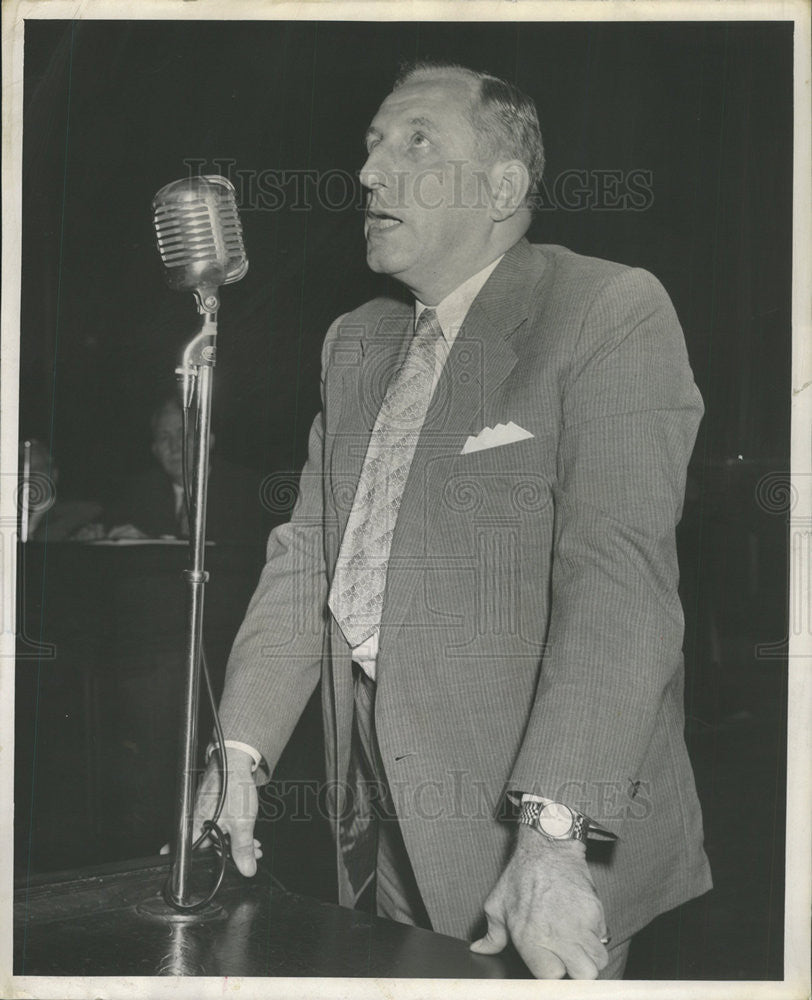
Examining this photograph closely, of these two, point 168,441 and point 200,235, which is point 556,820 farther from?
point 168,441

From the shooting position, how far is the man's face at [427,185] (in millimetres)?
1685

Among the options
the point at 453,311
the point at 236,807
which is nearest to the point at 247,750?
the point at 236,807

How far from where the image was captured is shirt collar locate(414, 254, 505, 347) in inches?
67.1

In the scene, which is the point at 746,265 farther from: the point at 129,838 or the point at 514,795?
the point at 129,838

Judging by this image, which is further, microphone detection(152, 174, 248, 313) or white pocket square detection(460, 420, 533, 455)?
white pocket square detection(460, 420, 533, 455)

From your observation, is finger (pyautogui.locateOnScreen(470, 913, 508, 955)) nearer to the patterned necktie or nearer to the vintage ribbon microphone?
the vintage ribbon microphone

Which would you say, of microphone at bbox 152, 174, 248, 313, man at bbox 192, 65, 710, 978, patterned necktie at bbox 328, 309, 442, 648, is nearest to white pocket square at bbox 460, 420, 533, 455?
man at bbox 192, 65, 710, 978

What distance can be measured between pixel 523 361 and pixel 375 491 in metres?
0.33

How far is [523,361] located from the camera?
5.10 feet

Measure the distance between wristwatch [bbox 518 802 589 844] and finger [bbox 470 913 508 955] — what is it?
12 centimetres

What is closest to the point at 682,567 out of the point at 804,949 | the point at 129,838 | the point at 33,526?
the point at 804,949

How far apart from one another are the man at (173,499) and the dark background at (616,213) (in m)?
0.47

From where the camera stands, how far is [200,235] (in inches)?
55.3

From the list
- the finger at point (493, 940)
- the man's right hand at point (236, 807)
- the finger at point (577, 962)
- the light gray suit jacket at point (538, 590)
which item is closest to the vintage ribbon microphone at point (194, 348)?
the man's right hand at point (236, 807)
